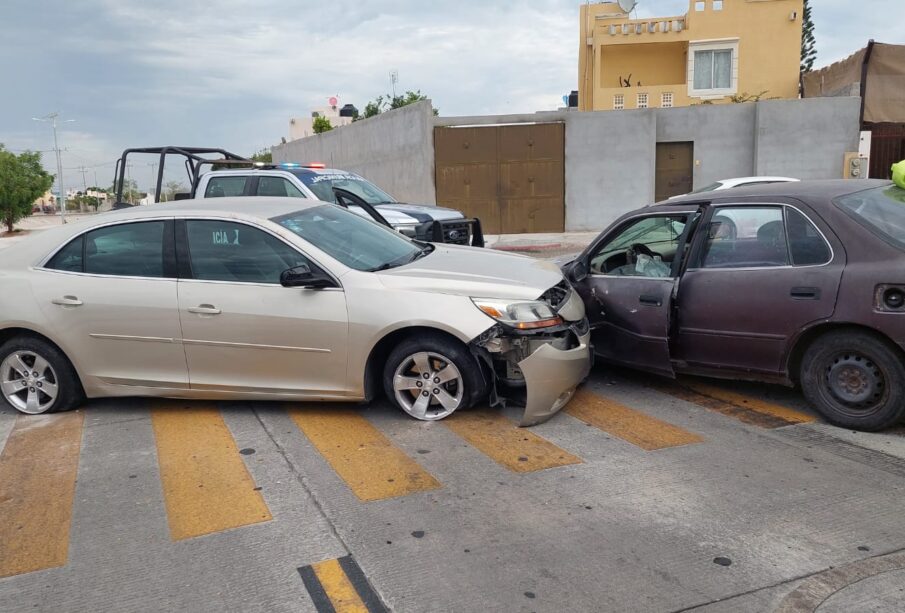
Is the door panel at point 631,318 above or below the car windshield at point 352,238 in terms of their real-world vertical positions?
below

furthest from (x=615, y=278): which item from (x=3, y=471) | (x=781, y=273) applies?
(x=3, y=471)

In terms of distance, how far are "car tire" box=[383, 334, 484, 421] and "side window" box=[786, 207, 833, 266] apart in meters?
2.36

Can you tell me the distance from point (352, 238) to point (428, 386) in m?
1.50

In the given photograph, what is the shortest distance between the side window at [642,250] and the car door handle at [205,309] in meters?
3.17

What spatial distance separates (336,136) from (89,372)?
24069 mm

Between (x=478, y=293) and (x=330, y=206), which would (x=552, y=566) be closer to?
(x=478, y=293)

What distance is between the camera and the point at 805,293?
5.11m

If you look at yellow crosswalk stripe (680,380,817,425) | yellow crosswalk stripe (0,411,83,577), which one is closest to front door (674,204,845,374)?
yellow crosswalk stripe (680,380,817,425)

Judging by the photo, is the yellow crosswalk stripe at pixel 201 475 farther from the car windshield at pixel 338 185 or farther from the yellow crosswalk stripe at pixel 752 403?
the car windshield at pixel 338 185

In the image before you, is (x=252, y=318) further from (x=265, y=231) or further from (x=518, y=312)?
(x=518, y=312)

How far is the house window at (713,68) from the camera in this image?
31.2 metres

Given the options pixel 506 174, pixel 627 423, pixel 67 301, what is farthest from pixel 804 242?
pixel 506 174

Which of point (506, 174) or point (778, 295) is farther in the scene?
point (506, 174)

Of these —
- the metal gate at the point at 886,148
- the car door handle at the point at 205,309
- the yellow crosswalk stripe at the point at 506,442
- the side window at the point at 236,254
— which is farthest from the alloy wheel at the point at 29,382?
the metal gate at the point at 886,148
